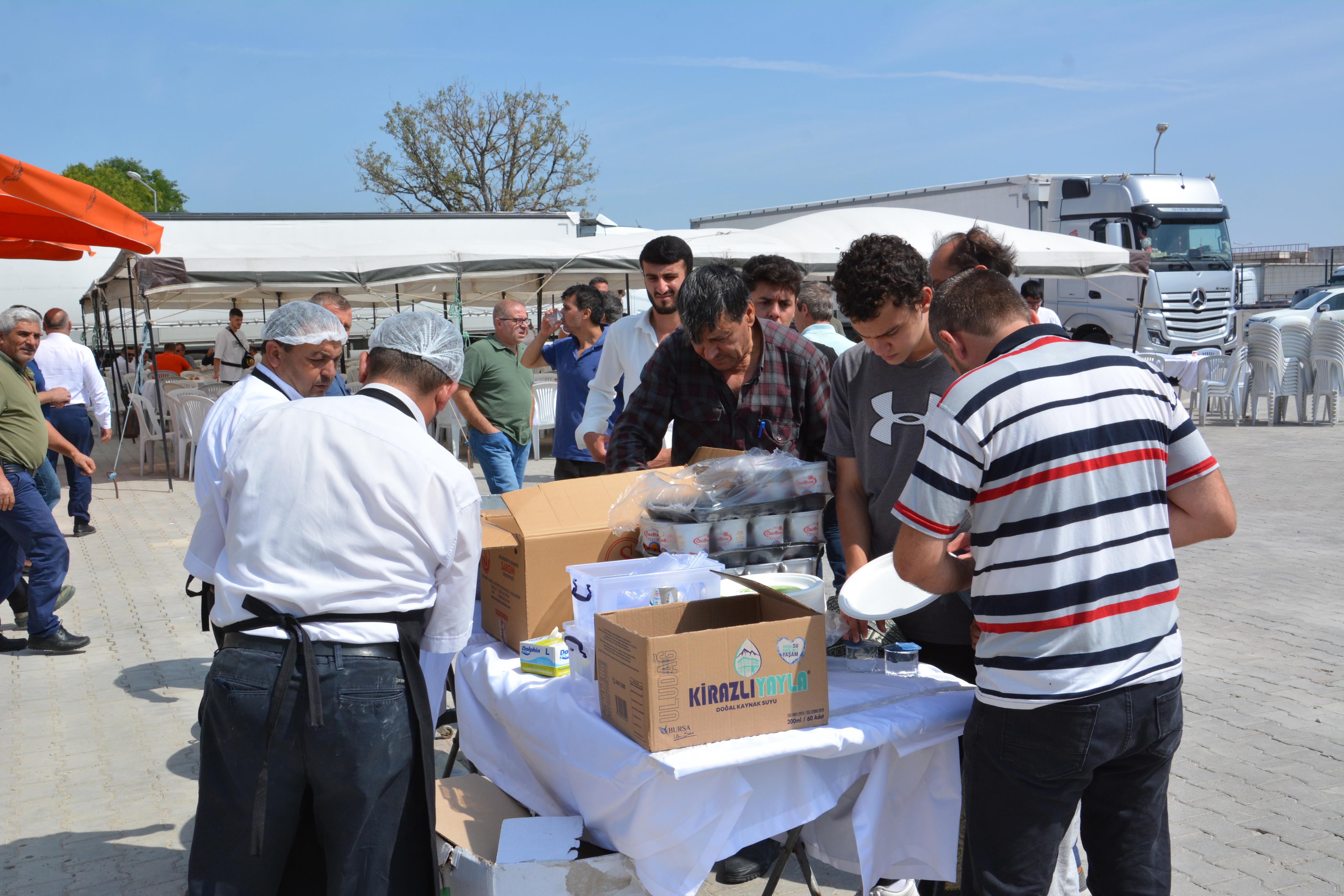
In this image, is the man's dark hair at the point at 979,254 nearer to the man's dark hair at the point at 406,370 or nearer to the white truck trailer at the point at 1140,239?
the man's dark hair at the point at 406,370

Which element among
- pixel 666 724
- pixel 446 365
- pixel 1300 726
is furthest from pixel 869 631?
pixel 1300 726

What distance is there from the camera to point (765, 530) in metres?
2.77

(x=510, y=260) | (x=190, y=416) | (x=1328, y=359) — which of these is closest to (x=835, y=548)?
(x=510, y=260)

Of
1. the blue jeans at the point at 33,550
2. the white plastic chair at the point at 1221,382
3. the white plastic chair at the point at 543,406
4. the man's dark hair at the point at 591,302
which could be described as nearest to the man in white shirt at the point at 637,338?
the man's dark hair at the point at 591,302

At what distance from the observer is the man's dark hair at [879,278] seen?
259 cm

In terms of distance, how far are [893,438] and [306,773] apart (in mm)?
1689

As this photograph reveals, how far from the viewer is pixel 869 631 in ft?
8.75

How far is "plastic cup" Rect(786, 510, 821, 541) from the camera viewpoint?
2803mm

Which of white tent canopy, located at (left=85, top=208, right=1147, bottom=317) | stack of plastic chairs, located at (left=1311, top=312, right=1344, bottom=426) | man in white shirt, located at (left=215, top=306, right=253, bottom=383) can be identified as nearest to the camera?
white tent canopy, located at (left=85, top=208, right=1147, bottom=317)

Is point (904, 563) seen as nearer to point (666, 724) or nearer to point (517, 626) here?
point (666, 724)

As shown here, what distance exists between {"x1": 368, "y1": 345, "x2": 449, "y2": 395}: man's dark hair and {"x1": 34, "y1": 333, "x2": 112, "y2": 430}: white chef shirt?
7.45 metres

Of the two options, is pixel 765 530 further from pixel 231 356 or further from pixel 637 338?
pixel 231 356

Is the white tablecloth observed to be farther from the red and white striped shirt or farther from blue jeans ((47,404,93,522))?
blue jeans ((47,404,93,522))

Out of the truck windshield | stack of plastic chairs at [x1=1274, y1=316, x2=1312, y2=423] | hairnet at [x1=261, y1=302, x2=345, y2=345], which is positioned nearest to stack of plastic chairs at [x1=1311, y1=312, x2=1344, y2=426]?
stack of plastic chairs at [x1=1274, y1=316, x2=1312, y2=423]
